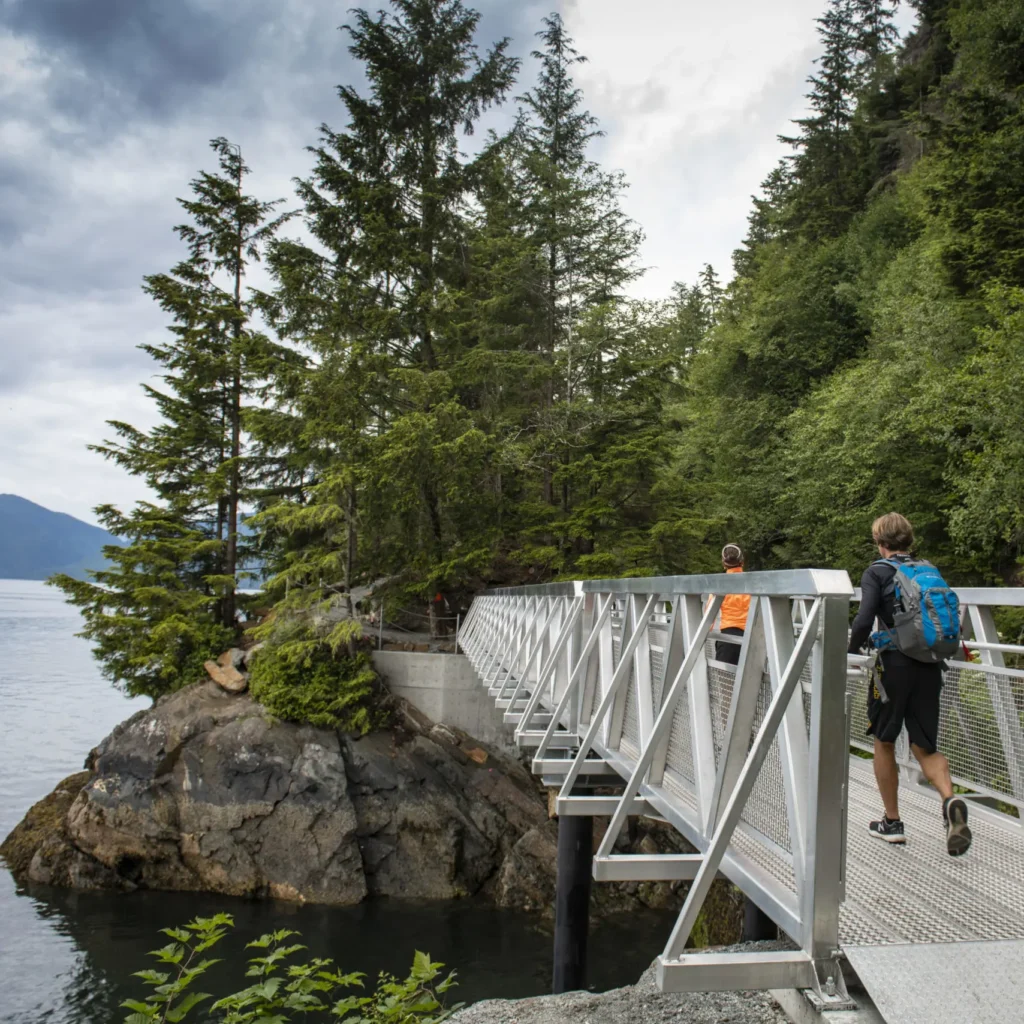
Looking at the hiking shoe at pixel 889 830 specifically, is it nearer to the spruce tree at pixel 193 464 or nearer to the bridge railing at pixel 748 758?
the bridge railing at pixel 748 758

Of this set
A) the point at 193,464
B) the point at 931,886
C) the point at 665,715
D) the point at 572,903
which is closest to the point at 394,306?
the point at 193,464

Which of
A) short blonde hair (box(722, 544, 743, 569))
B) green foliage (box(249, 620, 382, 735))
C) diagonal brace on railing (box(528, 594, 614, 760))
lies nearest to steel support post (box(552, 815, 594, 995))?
diagonal brace on railing (box(528, 594, 614, 760))

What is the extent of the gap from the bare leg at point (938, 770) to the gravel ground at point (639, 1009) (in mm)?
1024

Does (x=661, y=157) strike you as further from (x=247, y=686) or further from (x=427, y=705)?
(x=247, y=686)

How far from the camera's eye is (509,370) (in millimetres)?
19281

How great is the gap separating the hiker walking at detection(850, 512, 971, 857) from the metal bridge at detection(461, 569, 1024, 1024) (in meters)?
0.15

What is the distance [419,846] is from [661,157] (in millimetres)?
17700

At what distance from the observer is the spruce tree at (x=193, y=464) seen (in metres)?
18.9

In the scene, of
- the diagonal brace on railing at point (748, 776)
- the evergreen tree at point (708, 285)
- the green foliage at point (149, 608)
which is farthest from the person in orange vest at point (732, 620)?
the evergreen tree at point (708, 285)

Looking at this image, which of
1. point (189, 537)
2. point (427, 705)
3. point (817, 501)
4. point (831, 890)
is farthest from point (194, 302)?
point (831, 890)

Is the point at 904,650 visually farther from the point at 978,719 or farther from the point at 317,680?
the point at 317,680

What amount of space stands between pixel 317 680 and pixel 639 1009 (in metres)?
13.5

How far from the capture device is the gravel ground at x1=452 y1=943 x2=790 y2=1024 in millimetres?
2801

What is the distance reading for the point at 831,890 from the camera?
7.32 ft
